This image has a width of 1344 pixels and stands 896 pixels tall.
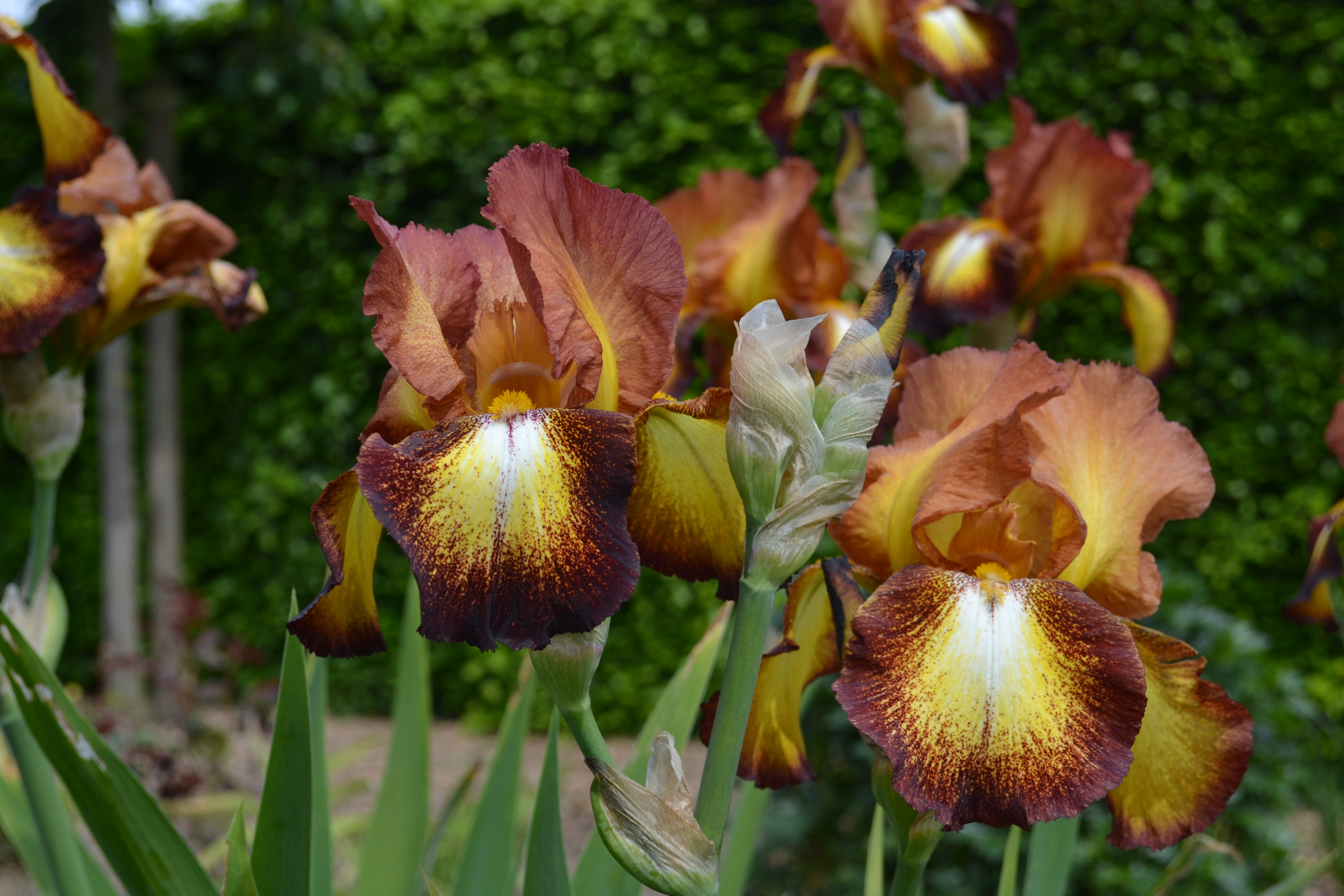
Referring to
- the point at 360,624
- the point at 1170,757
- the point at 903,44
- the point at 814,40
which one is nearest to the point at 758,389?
the point at 360,624

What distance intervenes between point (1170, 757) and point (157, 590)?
470 cm

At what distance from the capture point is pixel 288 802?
0.70 meters

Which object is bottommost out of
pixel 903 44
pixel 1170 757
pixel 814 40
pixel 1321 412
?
pixel 1321 412

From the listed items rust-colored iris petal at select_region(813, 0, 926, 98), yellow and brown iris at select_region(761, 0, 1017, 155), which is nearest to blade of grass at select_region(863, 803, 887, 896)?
yellow and brown iris at select_region(761, 0, 1017, 155)

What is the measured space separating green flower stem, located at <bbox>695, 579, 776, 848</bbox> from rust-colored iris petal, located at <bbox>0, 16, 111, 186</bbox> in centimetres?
88

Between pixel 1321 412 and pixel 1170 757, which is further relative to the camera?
pixel 1321 412

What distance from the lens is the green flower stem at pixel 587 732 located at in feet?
1.77

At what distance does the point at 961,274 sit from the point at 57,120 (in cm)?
106

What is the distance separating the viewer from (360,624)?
595mm

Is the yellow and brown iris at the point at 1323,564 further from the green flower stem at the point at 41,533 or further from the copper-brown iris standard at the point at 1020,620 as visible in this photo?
the green flower stem at the point at 41,533

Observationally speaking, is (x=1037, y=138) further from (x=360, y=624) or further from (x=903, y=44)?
(x=360, y=624)

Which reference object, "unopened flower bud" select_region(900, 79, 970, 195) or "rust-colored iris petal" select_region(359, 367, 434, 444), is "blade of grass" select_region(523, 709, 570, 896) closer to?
"rust-colored iris petal" select_region(359, 367, 434, 444)

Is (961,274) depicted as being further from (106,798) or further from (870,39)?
(106,798)

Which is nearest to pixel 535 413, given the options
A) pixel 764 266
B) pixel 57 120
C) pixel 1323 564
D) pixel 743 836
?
pixel 743 836
